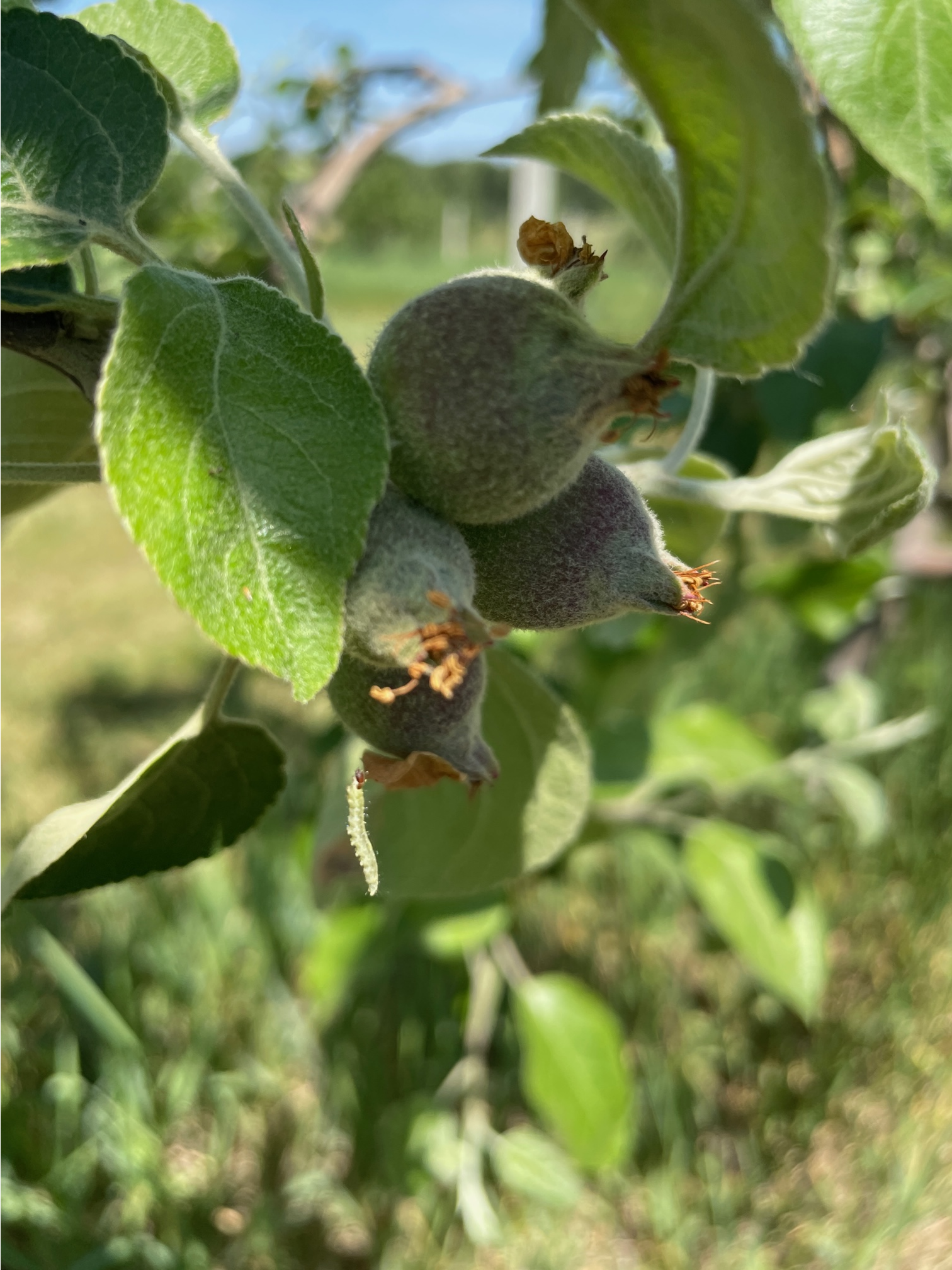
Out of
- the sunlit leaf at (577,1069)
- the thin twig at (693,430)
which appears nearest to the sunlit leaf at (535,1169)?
the sunlit leaf at (577,1069)

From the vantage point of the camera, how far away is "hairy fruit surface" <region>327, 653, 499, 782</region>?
429 mm

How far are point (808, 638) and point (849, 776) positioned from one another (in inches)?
22.0

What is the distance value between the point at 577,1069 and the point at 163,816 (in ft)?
2.78

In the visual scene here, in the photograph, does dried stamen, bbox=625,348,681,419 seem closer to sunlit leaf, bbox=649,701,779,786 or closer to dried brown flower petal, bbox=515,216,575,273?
dried brown flower petal, bbox=515,216,575,273

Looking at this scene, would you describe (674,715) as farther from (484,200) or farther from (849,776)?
(484,200)

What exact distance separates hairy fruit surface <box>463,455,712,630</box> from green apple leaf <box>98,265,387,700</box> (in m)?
0.08

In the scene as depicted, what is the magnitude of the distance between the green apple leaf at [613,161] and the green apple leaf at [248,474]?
18 centimetres

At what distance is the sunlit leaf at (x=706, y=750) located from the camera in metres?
1.27

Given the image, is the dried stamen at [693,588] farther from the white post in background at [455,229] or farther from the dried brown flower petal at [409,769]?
the white post in background at [455,229]

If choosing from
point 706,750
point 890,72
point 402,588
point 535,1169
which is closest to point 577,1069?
point 535,1169

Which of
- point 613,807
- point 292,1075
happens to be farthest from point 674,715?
point 292,1075

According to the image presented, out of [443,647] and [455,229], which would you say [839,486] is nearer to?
[443,647]

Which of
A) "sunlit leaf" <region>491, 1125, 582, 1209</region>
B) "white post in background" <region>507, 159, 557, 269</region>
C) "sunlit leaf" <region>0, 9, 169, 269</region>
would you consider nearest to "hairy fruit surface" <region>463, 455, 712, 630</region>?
"sunlit leaf" <region>0, 9, 169, 269</region>

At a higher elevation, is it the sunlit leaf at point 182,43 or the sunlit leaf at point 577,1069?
the sunlit leaf at point 182,43
